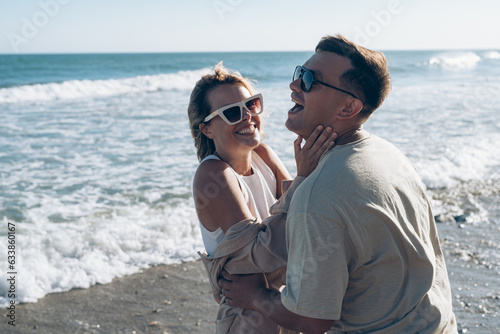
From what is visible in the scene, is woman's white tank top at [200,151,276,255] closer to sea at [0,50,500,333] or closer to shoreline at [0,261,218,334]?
sea at [0,50,500,333]

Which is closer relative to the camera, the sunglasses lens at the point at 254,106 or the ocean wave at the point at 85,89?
the sunglasses lens at the point at 254,106

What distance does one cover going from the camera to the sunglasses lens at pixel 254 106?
2979 mm

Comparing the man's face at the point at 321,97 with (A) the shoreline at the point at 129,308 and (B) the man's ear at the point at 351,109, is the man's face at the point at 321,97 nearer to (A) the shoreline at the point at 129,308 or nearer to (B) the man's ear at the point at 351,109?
(B) the man's ear at the point at 351,109

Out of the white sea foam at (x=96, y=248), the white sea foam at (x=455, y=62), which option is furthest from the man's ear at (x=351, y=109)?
the white sea foam at (x=455, y=62)

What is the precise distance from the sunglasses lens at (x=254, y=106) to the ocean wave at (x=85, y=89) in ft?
65.6

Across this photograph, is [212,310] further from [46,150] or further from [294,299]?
[46,150]

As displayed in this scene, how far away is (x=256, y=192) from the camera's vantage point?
2.92 metres

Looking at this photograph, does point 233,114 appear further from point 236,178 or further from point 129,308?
point 129,308

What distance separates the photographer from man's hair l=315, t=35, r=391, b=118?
2148 millimetres

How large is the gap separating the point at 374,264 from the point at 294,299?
33 cm

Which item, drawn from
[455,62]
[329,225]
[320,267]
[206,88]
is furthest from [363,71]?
[455,62]

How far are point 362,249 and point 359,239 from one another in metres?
0.05

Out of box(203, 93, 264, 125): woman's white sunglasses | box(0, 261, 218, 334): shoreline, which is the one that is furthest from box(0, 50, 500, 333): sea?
box(203, 93, 264, 125): woman's white sunglasses

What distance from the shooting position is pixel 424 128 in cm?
1385
